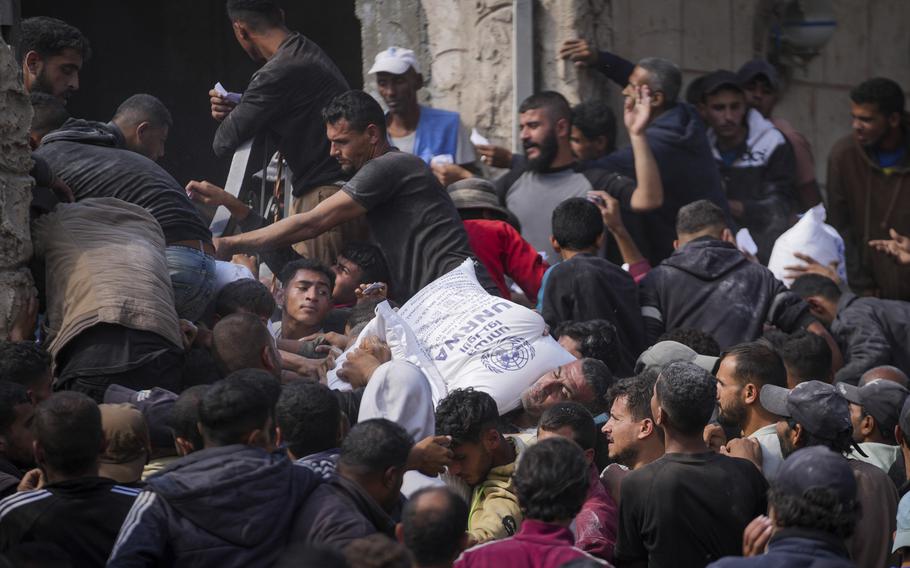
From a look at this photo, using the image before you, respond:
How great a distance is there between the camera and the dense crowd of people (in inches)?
159

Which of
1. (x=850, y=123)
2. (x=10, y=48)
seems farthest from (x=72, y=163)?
(x=850, y=123)

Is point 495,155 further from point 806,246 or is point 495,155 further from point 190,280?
point 190,280

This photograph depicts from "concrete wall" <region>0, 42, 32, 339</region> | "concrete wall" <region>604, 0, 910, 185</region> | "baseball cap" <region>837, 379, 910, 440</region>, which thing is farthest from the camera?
"concrete wall" <region>604, 0, 910, 185</region>

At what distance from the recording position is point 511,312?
19.5ft

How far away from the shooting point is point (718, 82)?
8523 mm

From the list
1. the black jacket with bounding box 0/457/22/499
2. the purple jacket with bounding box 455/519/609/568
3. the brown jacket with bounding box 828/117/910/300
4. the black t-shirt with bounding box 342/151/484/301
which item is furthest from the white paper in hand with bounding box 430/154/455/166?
the purple jacket with bounding box 455/519/609/568

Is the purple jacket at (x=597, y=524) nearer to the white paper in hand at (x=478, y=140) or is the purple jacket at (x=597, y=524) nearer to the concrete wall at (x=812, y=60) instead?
the white paper in hand at (x=478, y=140)

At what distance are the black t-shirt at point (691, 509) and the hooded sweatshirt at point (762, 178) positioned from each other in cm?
417

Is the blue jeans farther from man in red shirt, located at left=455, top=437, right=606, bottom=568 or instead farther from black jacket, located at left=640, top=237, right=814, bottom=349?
man in red shirt, located at left=455, top=437, right=606, bottom=568

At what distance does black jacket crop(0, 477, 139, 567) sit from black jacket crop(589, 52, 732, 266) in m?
4.14

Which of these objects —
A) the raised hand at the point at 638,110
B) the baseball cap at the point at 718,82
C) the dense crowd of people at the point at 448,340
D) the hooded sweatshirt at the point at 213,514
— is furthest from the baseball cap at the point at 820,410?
the baseball cap at the point at 718,82

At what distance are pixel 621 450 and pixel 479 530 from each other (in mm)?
632

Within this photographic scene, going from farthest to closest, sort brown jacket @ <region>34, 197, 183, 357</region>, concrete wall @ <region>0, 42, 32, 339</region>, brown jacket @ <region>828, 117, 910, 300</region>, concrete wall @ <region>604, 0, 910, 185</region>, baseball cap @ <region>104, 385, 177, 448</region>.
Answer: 1. concrete wall @ <region>604, 0, 910, 185</region>
2. brown jacket @ <region>828, 117, 910, 300</region>
3. concrete wall @ <region>0, 42, 32, 339</region>
4. brown jacket @ <region>34, 197, 183, 357</region>
5. baseball cap @ <region>104, 385, 177, 448</region>

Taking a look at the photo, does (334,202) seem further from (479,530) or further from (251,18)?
(479,530)
